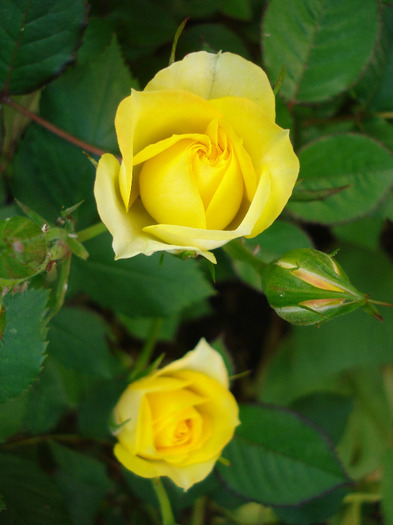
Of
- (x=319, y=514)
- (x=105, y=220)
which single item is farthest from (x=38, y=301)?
(x=319, y=514)

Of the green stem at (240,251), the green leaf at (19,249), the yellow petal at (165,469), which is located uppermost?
the green leaf at (19,249)

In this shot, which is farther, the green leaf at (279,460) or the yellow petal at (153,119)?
the green leaf at (279,460)

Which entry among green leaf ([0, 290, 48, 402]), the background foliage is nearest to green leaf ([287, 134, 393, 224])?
the background foliage

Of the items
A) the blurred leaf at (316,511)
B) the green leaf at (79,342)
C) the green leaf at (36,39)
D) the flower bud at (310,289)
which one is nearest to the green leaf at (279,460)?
the blurred leaf at (316,511)

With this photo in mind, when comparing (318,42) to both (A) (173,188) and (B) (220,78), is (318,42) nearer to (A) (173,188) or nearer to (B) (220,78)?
(B) (220,78)

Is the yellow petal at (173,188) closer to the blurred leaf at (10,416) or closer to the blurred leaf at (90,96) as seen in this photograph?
the blurred leaf at (90,96)
